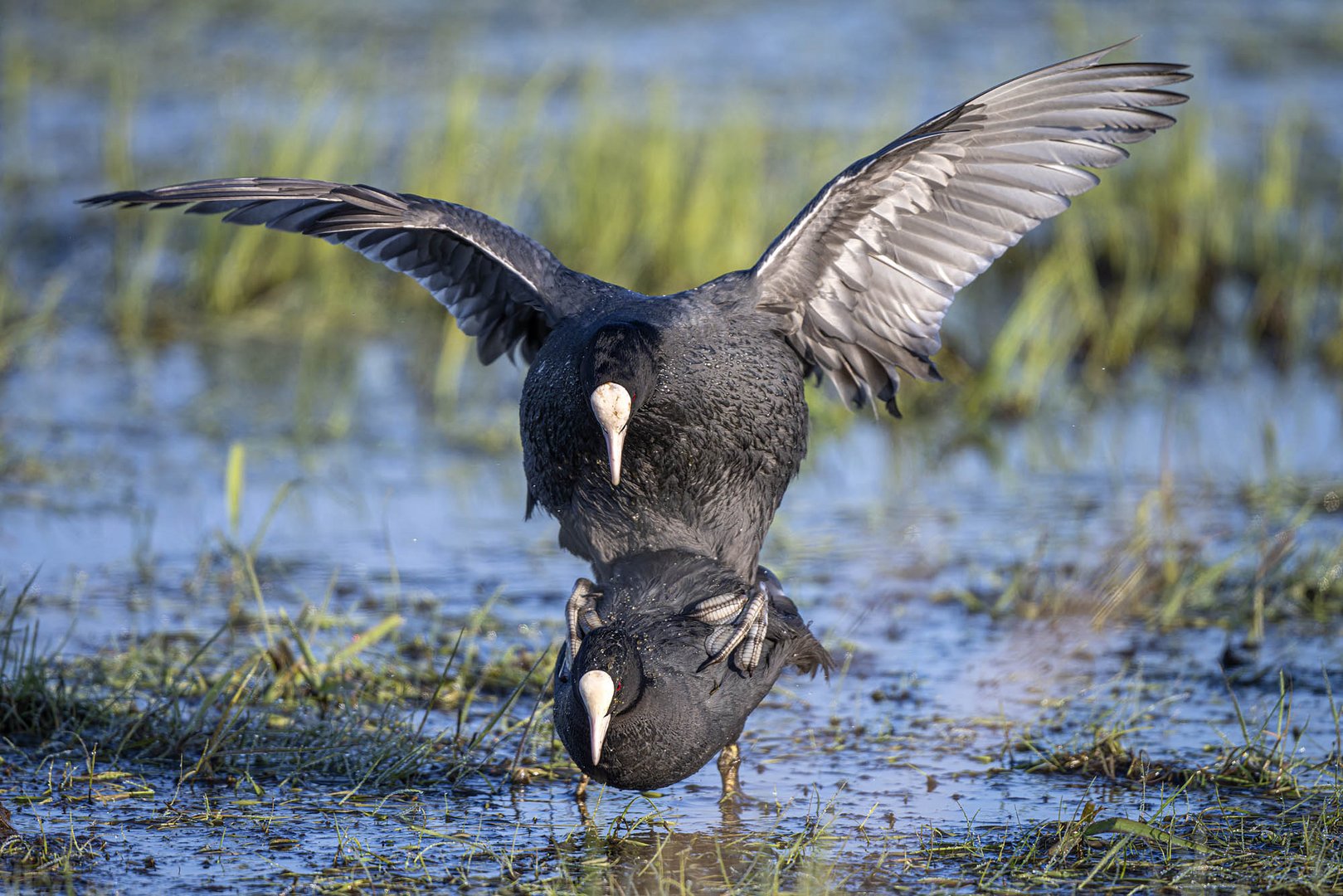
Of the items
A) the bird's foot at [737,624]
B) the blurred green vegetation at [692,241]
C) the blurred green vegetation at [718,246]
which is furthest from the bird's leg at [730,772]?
the blurred green vegetation at [718,246]

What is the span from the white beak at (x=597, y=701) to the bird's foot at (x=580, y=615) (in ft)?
0.73

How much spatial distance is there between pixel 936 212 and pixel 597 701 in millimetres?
1797

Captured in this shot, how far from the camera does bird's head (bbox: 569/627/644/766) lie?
3.45m

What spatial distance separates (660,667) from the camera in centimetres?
362

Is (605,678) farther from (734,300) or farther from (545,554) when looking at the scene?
(545,554)

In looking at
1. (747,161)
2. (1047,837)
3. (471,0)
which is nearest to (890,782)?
(1047,837)

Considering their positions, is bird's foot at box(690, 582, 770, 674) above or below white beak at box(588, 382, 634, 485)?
below

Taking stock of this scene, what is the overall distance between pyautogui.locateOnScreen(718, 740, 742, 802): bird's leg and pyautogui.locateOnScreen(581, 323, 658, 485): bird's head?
815 millimetres

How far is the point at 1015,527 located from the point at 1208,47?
8.38m

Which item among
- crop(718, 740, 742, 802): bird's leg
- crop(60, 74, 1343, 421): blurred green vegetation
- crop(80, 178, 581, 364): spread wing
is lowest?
crop(718, 740, 742, 802): bird's leg

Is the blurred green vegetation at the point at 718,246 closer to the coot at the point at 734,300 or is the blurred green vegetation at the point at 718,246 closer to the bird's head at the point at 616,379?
the coot at the point at 734,300

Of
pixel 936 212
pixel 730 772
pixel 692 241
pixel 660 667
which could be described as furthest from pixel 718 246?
pixel 660 667

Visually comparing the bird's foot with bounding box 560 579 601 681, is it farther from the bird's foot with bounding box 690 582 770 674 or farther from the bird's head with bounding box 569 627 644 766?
the bird's foot with bounding box 690 582 770 674

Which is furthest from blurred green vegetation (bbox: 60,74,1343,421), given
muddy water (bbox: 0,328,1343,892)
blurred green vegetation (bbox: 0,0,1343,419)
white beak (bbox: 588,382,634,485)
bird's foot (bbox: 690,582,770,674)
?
white beak (bbox: 588,382,634,485)
